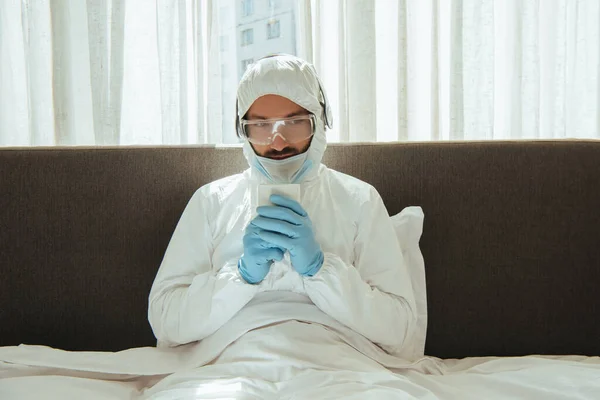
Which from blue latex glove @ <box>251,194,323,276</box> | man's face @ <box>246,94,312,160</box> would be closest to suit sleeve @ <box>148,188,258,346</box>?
blue latex glove @ <box>251,194,323,276</box>

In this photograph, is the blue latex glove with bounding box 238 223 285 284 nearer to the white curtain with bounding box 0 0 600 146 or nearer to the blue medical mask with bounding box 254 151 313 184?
the blue medical mask with bounding box 254 151 313 184

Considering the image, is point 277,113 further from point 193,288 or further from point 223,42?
point 223,42

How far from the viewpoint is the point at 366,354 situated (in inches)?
55.6

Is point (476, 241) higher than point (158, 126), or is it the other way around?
point (158, 126)

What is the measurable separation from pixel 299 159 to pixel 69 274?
0.76 meters

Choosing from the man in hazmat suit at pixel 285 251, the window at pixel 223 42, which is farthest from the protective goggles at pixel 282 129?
the window at pixel 223 42

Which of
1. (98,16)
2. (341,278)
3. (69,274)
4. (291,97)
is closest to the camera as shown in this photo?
(341,278)

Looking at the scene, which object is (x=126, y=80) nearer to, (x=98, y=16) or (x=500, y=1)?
(x=98, y=16)

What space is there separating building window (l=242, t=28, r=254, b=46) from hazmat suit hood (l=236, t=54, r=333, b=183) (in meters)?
0.60

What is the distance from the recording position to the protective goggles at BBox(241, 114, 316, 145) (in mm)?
1430

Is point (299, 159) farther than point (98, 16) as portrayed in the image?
No

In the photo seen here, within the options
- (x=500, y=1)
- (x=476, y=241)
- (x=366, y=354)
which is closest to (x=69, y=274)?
(x=366, y=354)

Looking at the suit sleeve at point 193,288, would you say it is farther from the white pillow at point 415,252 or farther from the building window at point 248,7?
the building window at point 248,7

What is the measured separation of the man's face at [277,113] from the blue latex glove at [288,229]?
0.17 m
